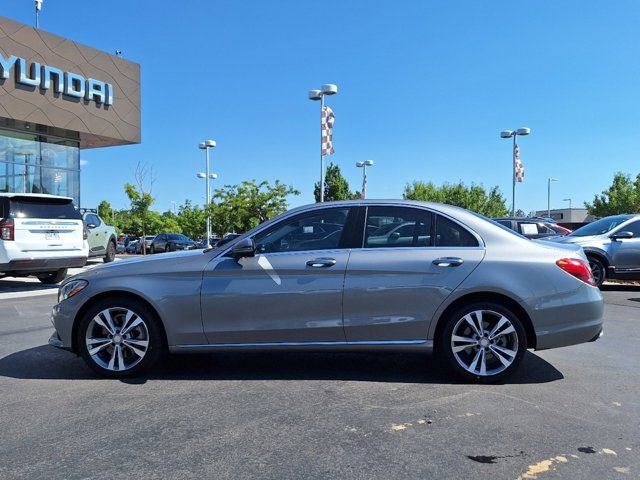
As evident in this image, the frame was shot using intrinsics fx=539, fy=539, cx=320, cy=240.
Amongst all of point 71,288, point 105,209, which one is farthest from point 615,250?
point 105,209

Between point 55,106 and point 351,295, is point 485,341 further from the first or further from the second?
point 55,106

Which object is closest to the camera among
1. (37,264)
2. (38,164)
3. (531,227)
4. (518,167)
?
(37,264)

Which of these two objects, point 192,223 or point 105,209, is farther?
point 105,209

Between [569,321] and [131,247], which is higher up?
[131,247]

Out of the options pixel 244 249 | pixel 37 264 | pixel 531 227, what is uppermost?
pixel 531 227

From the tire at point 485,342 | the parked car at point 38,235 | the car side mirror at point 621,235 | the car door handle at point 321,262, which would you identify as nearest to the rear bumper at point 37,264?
the parked car at point 38,235

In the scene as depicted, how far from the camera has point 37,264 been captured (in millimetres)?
10727

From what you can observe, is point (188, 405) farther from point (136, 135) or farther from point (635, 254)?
point (136, 135)

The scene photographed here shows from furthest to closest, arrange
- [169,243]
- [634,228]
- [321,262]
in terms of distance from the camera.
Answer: [169,243]
[634,228]
[321,262]

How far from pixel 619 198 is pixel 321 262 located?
2161 inches

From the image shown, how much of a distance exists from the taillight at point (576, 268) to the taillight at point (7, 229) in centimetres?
982

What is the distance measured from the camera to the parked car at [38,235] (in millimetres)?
10367

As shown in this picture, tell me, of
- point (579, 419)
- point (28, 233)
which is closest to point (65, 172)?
point (28, 233)

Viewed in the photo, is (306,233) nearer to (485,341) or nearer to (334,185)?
(485,341)
